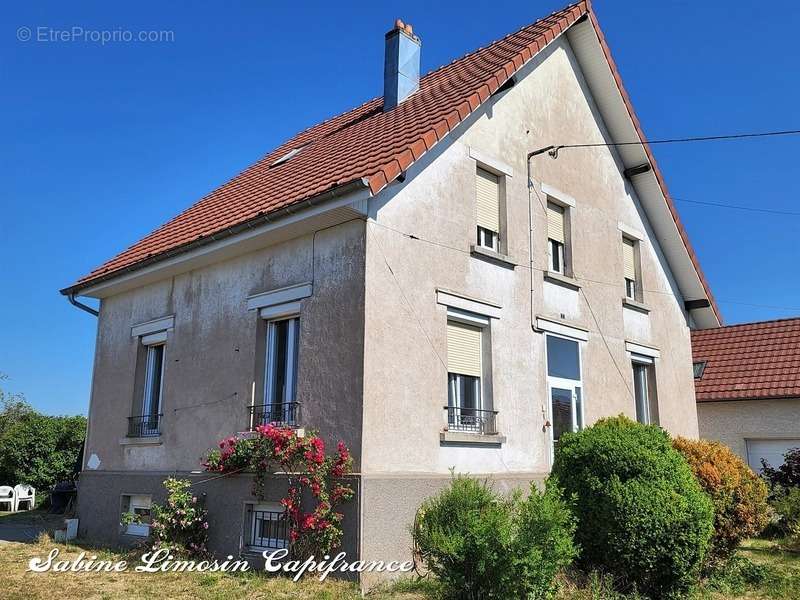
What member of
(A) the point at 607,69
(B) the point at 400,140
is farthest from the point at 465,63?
(B) the point at 400,140

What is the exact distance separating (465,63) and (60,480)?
647 inches

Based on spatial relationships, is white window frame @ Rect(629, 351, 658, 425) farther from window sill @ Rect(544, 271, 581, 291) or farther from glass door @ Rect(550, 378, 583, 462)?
window sill @ Rect(544, 271, 581, 291)

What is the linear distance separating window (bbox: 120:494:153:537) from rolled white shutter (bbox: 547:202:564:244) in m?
8.26

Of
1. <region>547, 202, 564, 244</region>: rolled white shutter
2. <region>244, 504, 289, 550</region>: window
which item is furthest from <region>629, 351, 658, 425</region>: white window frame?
<region>244, 504, 289, 550</region>: window

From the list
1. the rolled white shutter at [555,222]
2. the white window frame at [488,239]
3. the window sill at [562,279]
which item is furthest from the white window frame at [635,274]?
the white window frame at [488,239]

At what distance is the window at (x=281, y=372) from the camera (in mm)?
9898

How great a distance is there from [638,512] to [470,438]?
2750 mm

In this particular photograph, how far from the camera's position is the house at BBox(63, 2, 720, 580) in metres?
9.14

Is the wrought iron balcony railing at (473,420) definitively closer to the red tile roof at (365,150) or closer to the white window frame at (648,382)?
the red tile roof at (365,150)

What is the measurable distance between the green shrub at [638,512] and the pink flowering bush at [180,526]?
510 cm

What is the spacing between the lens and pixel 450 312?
10.2 metres

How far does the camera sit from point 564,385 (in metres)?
12.2

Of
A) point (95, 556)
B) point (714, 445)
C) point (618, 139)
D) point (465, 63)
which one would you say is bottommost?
point (95, 556)

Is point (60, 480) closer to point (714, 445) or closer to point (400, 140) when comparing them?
point (400, 140)
